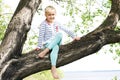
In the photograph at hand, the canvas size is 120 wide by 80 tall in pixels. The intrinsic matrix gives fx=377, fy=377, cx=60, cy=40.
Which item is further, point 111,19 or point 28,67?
point 111,19

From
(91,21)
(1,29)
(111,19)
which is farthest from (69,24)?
(111,19)

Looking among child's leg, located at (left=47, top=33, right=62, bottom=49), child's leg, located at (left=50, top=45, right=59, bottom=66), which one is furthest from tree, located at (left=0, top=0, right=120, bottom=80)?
child's leg, located at (left=47, top=33, right=62, bottom=49)

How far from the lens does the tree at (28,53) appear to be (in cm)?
812

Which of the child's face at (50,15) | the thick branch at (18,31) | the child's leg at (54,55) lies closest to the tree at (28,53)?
the thick branch at (18,31)

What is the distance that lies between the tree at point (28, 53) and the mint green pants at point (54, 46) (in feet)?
0.57

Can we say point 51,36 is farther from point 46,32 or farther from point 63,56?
point 63,56

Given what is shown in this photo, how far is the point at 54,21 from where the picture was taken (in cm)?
792

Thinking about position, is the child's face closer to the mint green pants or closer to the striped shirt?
the striped shirt

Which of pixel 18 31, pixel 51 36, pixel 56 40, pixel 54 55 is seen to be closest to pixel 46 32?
pixel 51 36

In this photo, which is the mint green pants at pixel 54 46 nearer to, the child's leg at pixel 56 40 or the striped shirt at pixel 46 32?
the child's leg at pixel 56 40

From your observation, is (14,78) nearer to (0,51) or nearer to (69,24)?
(0,51)

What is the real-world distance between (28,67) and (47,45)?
694 millimetres

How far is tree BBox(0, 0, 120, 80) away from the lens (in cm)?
812

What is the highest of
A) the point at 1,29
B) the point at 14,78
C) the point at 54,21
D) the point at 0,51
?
the point at 54,21
